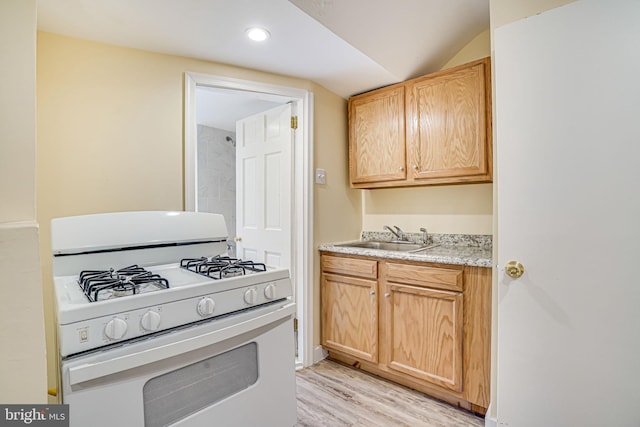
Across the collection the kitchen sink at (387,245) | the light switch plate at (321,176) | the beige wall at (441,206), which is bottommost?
the kitchen sink at (387,245)

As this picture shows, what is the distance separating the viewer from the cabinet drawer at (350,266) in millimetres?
2166

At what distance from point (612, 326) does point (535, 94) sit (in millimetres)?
959

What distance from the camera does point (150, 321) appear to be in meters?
0.95

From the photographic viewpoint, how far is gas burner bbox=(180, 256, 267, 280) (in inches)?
50.3

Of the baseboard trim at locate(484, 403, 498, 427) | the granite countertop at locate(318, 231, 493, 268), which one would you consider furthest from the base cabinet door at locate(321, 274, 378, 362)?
the baseboard trim at locate(484, 403, 498, 427)

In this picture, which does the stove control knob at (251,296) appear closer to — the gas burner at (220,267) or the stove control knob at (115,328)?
the gas burner at (220,267)

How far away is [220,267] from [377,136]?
1638 mm

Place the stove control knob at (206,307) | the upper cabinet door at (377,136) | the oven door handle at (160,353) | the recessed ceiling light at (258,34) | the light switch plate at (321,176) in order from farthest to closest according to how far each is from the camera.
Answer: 1. the light switch plate at (321,176)
2. the upper cabinet door at (377,136)
3. the recessed ceiling light at (258,34)
4. the stove control knob at (206,307)
5. the oven door handle at (160,353)

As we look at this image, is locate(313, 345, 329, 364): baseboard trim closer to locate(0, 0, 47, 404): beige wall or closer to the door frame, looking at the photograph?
the door frame

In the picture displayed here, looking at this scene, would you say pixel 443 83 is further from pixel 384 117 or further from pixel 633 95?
pixel 633 95

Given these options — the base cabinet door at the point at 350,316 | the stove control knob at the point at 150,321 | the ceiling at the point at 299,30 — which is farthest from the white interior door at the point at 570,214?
the stove control knob at the point at 150,321

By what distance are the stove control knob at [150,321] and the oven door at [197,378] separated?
34 millimetres

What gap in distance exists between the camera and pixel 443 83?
6.81 feet

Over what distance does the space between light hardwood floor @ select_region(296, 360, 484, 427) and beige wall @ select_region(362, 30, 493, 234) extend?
45.8 inches
